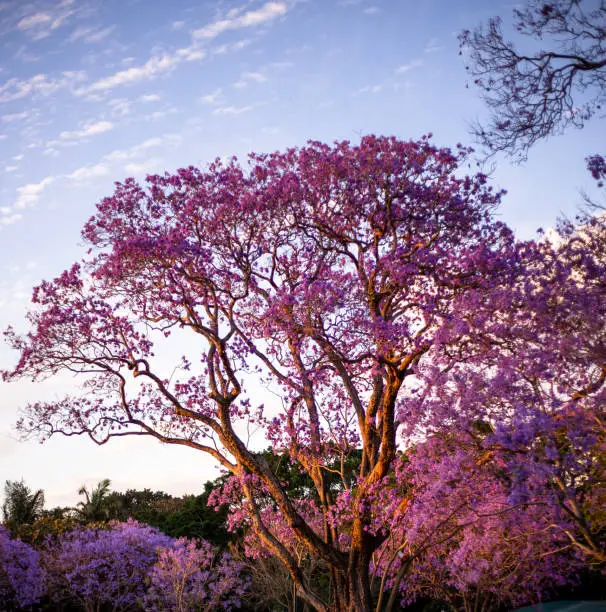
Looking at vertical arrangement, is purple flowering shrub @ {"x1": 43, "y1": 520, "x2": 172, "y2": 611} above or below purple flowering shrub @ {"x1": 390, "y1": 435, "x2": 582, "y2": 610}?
below

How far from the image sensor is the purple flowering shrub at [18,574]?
18.2m

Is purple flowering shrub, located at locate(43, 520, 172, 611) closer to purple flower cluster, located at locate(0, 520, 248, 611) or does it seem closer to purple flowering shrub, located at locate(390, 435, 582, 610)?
purple flower cluster, located at locate(0, 520, 248, 611)

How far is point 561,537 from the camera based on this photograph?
11438mm

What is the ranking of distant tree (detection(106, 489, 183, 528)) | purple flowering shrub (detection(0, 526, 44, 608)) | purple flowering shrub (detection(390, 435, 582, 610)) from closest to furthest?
1. purple flowering shrub (detection(390, 435, 582, 610))
2. purple flowering shrub (detection(0, 526, 44, 608))
3. distant tree (detection(106, 489, 183, 528))

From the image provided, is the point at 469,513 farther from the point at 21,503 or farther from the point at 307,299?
the point at 21,503

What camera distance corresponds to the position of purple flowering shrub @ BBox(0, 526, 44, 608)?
715 inches

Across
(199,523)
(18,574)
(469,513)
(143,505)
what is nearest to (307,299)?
(469,513)

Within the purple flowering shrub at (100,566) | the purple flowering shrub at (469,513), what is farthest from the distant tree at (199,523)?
the purple flowering shrub at (469,513)

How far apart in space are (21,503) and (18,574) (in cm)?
1069

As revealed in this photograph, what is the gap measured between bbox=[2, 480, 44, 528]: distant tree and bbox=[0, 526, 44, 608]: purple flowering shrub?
979cm

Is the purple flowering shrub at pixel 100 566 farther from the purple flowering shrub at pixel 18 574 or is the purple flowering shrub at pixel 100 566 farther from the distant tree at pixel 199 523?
the distant tree at pixel 199 523

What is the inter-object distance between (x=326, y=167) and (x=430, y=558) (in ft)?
32.5

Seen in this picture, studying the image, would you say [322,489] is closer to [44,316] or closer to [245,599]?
[44,316]

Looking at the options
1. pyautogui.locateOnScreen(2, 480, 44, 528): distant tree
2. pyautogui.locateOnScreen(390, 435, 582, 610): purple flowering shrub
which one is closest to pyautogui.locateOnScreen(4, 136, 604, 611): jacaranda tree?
pyautogui.locateOnScreen(390, 435, 582, 610): purple flowering shrub
